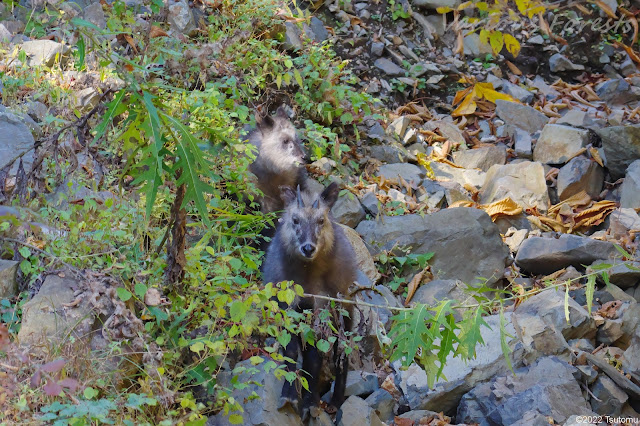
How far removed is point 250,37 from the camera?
8734 mm

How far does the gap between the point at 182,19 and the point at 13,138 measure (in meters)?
3.66

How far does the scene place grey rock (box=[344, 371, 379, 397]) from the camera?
545cm

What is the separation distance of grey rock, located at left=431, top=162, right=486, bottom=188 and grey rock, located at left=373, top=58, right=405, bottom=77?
1986 millimetres

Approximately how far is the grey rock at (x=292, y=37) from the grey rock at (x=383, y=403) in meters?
5.49

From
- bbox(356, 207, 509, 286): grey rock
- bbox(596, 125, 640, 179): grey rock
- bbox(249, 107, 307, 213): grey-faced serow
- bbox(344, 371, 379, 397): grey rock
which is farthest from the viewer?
bbox(596, 125, 640, 179): grey rock

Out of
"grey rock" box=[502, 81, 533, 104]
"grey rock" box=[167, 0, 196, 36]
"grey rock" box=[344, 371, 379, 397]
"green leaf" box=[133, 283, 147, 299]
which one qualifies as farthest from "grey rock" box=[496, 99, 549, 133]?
"green leaf" box=[133, 283, 147, 299]

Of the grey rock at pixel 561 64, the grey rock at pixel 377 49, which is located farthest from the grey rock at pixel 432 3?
the grey rock at pixel 561 64

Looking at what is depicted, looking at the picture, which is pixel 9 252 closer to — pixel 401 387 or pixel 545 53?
pixel 401 387

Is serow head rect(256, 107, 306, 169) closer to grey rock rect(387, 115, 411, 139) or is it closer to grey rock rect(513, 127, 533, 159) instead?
grey rock rect(387, 115, 411, 139)

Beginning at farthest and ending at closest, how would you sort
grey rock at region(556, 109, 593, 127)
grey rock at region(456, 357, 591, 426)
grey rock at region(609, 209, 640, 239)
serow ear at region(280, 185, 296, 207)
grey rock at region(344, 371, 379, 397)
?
grey rock at region(556, 109, 593, 127)
grey rock at region(609, 209, 640, 239)
serow ear at region(280, 185, 296, 207)
grey rock at region(344, 371, 379, 397)
grey rock at region(456, 357, 591, 426)

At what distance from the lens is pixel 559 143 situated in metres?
9.37

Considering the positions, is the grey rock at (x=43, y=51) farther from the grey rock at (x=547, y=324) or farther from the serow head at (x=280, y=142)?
the grey rock at (x=547, y=324)

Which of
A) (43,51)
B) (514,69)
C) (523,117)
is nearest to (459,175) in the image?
(523,117)

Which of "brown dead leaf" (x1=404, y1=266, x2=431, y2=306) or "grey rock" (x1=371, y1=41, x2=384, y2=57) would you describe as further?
"grey rock" (x1=371, y1=41, x2=384, y2=57)
